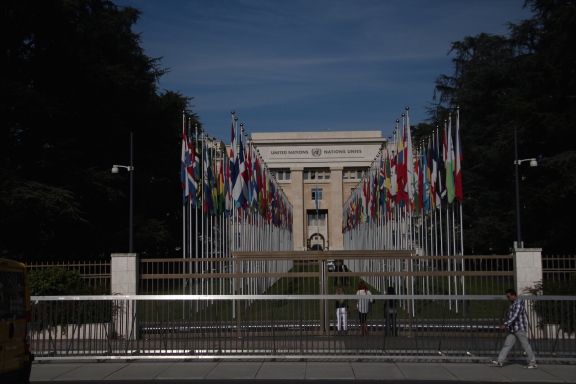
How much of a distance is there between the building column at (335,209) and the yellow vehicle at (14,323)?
8940cm

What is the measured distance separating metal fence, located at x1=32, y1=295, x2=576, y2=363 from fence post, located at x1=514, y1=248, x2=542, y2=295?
3348 millimetres

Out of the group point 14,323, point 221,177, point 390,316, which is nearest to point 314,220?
point 221,177

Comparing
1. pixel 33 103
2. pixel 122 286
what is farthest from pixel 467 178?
pixel 122 286

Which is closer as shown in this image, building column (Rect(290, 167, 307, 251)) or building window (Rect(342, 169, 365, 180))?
building column (Rect(290, 167, 307, 251))

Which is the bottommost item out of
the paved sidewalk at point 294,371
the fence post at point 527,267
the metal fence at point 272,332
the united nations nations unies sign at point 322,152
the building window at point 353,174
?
the paved sidewalk at point 294,371

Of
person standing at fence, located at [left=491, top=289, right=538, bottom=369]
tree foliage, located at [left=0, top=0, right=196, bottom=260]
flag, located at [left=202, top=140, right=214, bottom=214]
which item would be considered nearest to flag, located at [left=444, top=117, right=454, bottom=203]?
flag, located at [left=202, top=140, right=214, bottom=214]

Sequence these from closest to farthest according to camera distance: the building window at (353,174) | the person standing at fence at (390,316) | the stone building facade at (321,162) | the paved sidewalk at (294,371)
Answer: the paved sidewalk at (294,371) → the person standing at fence at (390,316) → the stone building facade at (321,162) → the building window at (353,174)

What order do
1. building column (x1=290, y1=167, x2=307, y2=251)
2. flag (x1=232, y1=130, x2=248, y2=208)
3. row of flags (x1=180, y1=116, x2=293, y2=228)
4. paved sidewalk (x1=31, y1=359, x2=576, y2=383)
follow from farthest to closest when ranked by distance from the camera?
building column (x1=290, y1=167, x2=307, y2=251) < flag (x1=232, y1=130, x2=248, y2=208) < row of flags (x1=180, y1=116, x2=293, y2=228) < paved sidewalk (x1=31, y1=359, x2=576, y2=383)

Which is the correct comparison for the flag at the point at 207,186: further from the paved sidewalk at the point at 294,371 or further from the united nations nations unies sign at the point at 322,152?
the united nations nations unies sign at the point at 322,152

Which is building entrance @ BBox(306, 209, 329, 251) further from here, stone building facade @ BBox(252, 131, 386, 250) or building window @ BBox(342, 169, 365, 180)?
building window @ BBox(342, 169, 365, 180)

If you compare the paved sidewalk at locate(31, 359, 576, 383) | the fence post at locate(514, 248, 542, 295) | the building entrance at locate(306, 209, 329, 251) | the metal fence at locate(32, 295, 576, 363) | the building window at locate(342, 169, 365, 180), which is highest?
the building window at locate(342, 169, 365, 180)

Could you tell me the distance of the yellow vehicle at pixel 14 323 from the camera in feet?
30.9

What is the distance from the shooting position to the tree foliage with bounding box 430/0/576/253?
36938 millimetres

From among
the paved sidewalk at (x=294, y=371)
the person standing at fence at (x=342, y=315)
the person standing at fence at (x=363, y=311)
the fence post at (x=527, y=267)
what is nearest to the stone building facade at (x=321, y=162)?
the fence post at (x=527, y=267)
